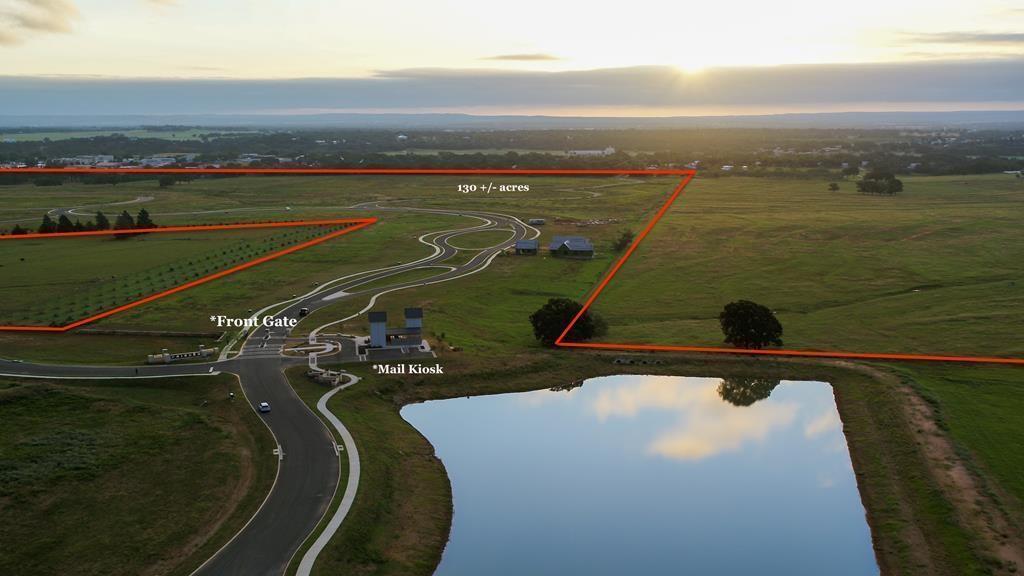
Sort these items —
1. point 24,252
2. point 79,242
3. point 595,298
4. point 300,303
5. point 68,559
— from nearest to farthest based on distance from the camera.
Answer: point 68,559
point 300,303
point 595,298
point 24,252
point 79,242

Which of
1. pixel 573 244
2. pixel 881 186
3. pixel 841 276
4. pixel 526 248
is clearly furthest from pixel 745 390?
pixel 881 186

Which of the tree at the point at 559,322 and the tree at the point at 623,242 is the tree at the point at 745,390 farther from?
the tree at the point at 623,242

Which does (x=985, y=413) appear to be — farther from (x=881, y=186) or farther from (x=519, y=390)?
(x=881, y=186)

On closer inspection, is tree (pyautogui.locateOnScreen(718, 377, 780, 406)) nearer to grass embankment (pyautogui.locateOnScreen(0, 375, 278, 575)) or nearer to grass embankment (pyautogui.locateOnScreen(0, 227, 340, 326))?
grass embankment (pyautogui.locateOnScreen(0, 375, 278, 575))

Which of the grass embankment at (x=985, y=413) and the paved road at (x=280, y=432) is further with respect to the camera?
the grass embankment at (x=985, y=413)

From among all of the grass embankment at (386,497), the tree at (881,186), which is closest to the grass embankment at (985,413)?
the grass embankment at (386,497)

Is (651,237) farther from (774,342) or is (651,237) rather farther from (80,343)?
(80,343)

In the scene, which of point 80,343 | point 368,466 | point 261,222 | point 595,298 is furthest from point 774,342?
point 261,222
